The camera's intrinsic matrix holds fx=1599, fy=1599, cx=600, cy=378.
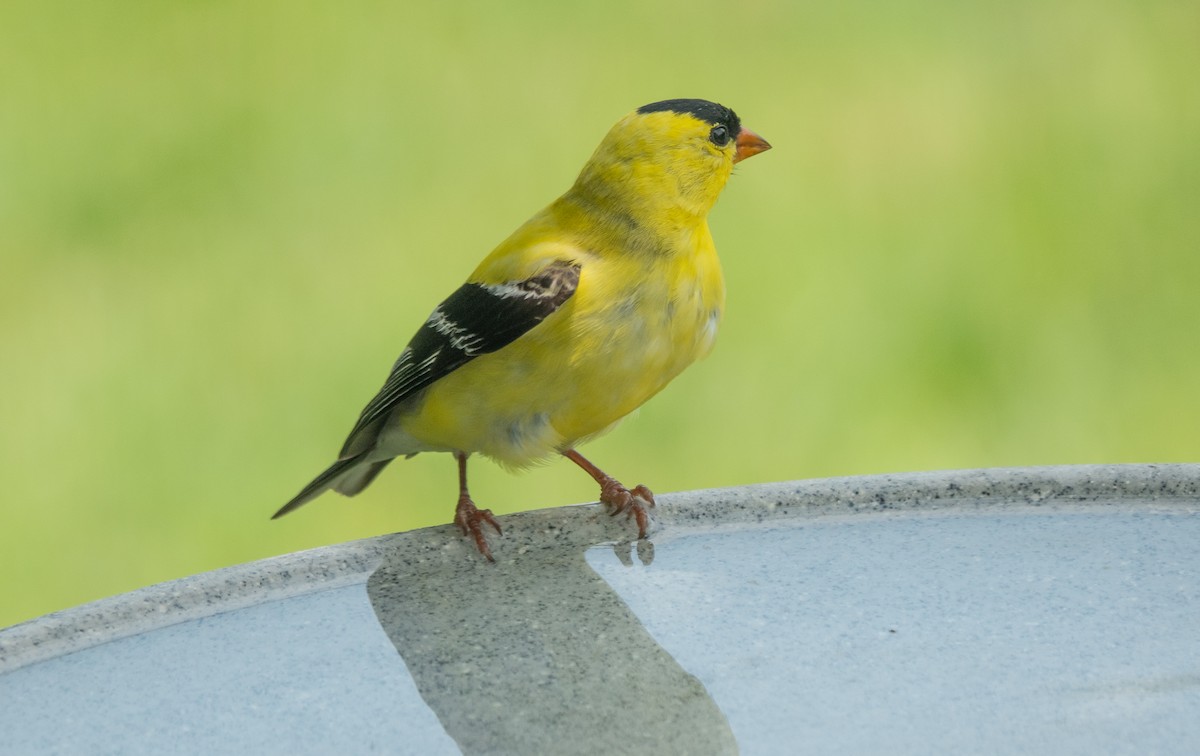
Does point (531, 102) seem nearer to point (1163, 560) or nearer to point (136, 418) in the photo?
point (136, 418)

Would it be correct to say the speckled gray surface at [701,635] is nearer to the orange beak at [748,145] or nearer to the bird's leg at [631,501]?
the bird's leg at [631,501]

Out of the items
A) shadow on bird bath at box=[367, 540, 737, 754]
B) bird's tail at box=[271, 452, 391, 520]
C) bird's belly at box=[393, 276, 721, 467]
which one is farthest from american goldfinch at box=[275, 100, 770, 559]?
bird's tail at box=[271, 452, 391, 520]

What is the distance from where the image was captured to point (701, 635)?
1.86 metres

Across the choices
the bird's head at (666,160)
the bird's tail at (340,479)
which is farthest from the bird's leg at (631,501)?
the bird's tail at (340,479)

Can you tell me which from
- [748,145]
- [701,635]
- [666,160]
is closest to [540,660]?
[701,635]

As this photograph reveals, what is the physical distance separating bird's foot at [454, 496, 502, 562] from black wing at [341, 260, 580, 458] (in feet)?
0.70

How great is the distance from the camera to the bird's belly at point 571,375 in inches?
85.4

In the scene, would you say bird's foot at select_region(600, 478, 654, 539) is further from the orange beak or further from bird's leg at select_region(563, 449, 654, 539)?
the orange beak

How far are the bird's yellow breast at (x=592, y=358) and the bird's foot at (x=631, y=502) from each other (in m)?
0.10

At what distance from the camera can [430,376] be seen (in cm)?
232

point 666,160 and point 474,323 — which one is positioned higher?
point 666,160

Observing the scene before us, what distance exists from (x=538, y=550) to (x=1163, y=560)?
802 millimetres

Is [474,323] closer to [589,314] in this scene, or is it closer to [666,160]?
[589,314]

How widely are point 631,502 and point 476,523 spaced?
23 cm
